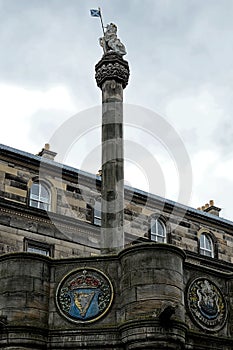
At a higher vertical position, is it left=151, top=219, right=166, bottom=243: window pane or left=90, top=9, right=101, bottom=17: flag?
left=90, top=9, right=101, bottom=17: flag

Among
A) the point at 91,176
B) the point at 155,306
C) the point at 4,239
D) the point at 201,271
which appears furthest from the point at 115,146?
the point at 91,176

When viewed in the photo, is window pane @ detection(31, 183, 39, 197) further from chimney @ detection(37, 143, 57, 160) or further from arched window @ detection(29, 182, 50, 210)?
chimney @ detection(37, 143, 57, 160)

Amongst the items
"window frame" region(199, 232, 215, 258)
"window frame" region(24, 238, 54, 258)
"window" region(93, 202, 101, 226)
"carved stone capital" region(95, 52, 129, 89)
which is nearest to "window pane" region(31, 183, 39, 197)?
"window frame" region(24, 238, 54, 258)

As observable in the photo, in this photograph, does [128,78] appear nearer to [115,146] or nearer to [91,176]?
[115,146]

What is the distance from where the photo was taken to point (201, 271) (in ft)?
46.2

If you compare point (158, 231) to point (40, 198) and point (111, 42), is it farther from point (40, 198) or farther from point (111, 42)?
point (111, 42)

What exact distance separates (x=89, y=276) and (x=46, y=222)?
11.6 metres

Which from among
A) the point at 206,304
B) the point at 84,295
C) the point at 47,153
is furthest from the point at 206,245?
the point at 84,295

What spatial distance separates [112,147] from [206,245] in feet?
50.9

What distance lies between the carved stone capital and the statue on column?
0.31 meters

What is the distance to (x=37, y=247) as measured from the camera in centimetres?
2378

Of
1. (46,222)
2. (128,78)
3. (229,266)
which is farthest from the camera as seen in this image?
(229,266)

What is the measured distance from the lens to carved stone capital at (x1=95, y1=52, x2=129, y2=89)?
1838 centimetres

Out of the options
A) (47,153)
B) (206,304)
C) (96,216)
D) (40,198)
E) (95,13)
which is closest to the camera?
(206,304)
